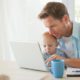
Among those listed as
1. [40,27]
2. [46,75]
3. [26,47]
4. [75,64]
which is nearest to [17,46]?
[26,47]

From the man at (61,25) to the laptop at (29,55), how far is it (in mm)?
354

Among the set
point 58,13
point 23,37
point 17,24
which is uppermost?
point 58,13

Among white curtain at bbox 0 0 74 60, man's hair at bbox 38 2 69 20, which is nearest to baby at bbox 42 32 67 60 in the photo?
man's hair at bbox 38 2 69 20

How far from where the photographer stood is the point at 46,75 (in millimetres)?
1395

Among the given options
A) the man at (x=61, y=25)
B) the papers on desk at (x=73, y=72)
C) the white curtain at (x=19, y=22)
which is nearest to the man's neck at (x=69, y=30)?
the man at (x=61, y=25)

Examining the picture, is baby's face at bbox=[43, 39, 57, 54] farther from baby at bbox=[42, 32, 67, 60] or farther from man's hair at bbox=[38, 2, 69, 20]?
man's hair at bbox=[38, 2, 69, 20]

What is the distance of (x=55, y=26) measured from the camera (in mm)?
1826

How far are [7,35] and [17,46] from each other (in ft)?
5.00

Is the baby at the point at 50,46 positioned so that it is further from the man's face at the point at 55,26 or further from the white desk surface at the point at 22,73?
the white desk surface at the point at 22,73

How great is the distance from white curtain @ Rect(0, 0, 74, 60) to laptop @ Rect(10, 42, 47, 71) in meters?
1.29

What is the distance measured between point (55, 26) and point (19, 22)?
46.1 inches

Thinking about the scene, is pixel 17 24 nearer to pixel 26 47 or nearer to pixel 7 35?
pixel 7 35

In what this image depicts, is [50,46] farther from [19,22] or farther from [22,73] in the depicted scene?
[19,22]

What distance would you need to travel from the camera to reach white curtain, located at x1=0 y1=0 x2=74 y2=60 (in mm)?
2828
